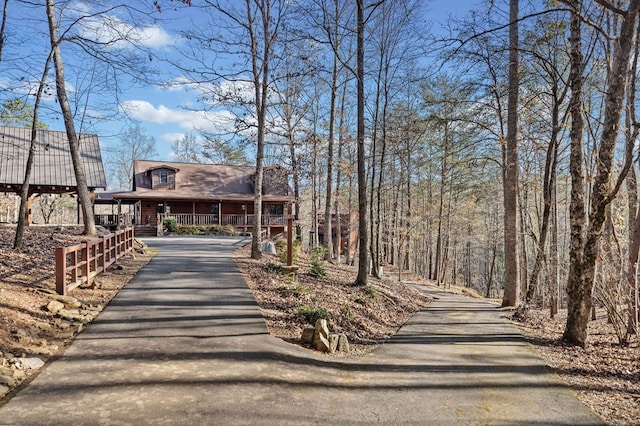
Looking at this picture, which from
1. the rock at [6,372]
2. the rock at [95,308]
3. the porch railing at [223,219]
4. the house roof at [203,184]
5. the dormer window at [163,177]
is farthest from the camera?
the dormer window at [163,177]

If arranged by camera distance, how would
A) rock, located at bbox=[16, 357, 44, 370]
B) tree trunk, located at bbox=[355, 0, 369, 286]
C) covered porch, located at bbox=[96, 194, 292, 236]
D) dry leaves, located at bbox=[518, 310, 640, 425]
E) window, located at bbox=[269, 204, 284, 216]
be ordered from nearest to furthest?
rock, located at bbox=[16, 357, 44, 370] → dry leaves, located at bbox=[518, 310, 640, 425] → tree trunk, located at bbox=[355, 0, 369, 286] → covered porch, located at bbox=[96, 194, 292, 236] → window, located at bbox=[269, 204, 284, 216]

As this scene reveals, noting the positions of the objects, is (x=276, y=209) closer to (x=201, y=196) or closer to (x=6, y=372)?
(x=201, y=196)

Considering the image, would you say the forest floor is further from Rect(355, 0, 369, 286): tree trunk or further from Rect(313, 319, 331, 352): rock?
Rect(355, 0, 369, 286): tree trunk

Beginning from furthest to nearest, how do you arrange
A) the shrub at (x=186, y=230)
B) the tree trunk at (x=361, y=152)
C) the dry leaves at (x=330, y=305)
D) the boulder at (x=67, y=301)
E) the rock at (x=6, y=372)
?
1. the shrub at (x=186, y=230)
2. the tree trunk at (x=361, y=152)
3. the dry leaves at (x=330, y=305)
4. the boulder at (x=67, y=301)
5. the rock at (x=6, y=372)

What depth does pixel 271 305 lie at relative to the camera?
746 cm

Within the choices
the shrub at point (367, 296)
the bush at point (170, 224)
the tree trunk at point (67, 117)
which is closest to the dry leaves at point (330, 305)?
the shrub at point (367, 296)

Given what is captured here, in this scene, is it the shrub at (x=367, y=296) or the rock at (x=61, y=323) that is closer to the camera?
the rock at (x=61, y=323)

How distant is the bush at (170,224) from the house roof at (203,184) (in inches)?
93.6

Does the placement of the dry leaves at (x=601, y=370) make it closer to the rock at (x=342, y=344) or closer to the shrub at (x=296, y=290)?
the rock at (x=342, y=344)

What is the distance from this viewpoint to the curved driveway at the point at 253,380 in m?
3.55

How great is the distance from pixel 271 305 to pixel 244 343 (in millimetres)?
2105

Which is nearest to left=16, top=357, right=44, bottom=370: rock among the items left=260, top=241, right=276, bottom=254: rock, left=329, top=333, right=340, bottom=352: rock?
left=329, top=333, right=340, bottom=352: rock

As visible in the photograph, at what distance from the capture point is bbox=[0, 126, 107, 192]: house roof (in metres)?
18.5

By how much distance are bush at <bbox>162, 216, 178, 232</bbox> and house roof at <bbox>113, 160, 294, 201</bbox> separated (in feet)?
7.80
